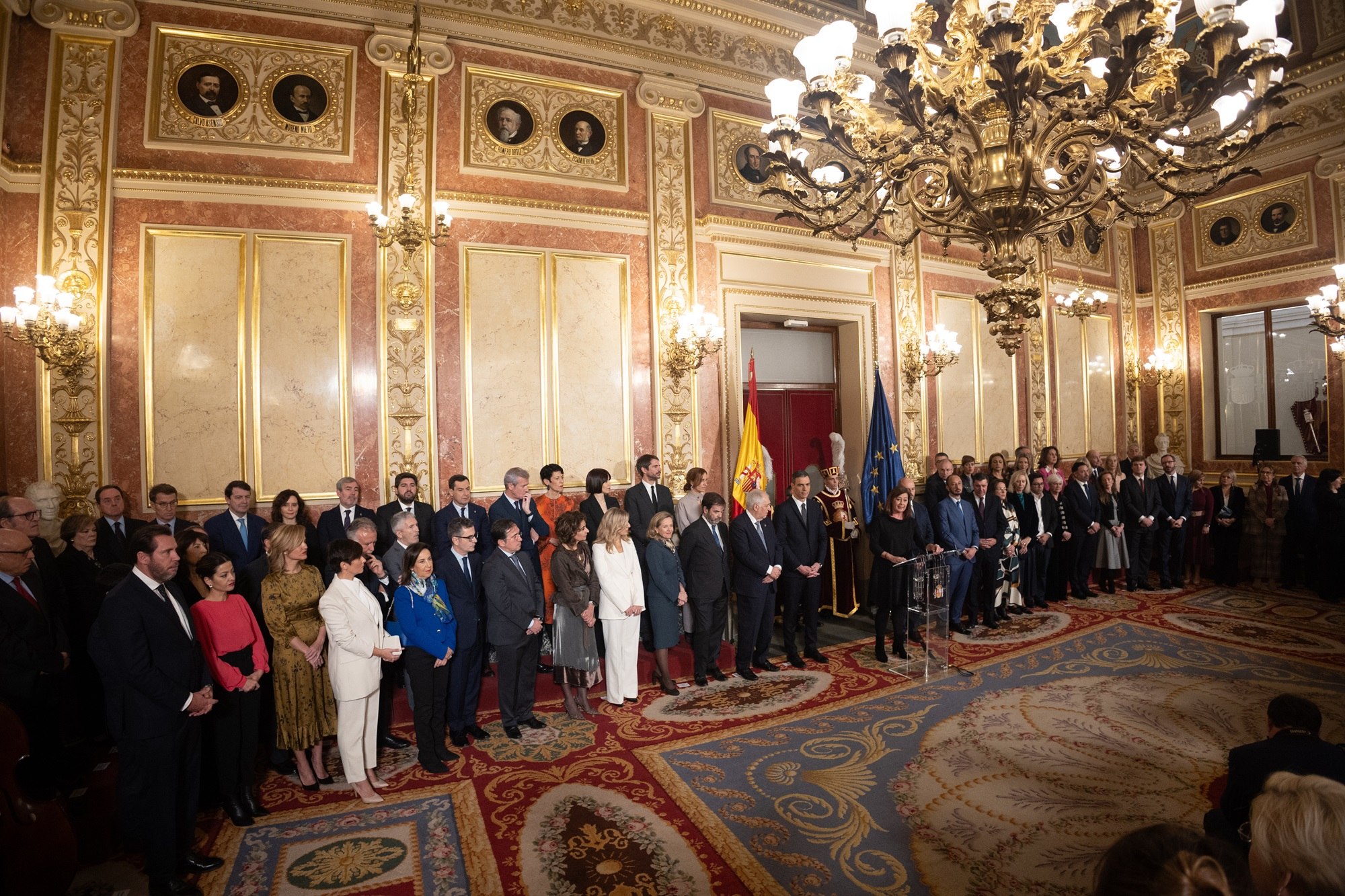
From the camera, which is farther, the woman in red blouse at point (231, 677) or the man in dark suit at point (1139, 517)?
the man in dark suit at point (1139, 517)

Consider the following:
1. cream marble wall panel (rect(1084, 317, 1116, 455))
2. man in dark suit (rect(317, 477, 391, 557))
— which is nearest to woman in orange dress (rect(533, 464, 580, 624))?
man in dark suit (rect(317, 477, 391, 557))

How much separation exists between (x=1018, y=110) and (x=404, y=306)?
5392 mm

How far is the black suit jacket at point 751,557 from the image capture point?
6.16 metres

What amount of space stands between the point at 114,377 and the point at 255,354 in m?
1.07

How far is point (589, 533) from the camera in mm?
6613

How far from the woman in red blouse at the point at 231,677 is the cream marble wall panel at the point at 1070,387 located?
1104 centimetres

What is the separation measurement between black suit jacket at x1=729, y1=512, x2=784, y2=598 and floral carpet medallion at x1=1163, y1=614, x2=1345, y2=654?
4658 mm

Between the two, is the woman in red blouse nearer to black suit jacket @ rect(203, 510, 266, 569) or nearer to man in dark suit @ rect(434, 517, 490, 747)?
man in dark suit @ rect(434, 517, 490, 747)

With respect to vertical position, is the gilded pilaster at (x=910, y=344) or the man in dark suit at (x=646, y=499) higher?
the gilded pilaster at (x=910, y=344)

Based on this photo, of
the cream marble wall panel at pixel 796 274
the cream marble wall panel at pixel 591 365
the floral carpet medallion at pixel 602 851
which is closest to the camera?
the floral carpet medallion at pixel 602 851

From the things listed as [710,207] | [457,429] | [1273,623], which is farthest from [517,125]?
[1273,623]

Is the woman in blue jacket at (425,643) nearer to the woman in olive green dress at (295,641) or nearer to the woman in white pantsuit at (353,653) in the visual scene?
the woman in white pantsuit at (353,653)

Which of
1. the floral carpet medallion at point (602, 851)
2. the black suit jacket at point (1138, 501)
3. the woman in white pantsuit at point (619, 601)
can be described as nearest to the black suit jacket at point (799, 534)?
the woman in white pantsuit at point (619, 601)

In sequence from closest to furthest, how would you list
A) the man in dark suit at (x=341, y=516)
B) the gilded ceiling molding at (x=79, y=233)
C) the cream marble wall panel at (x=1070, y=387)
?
the gilded ceiling molding at (x=79, y=233) < the man in dark suit at (x=341, y=516) < the cream marble wall panel at (x=1070, y=387)
